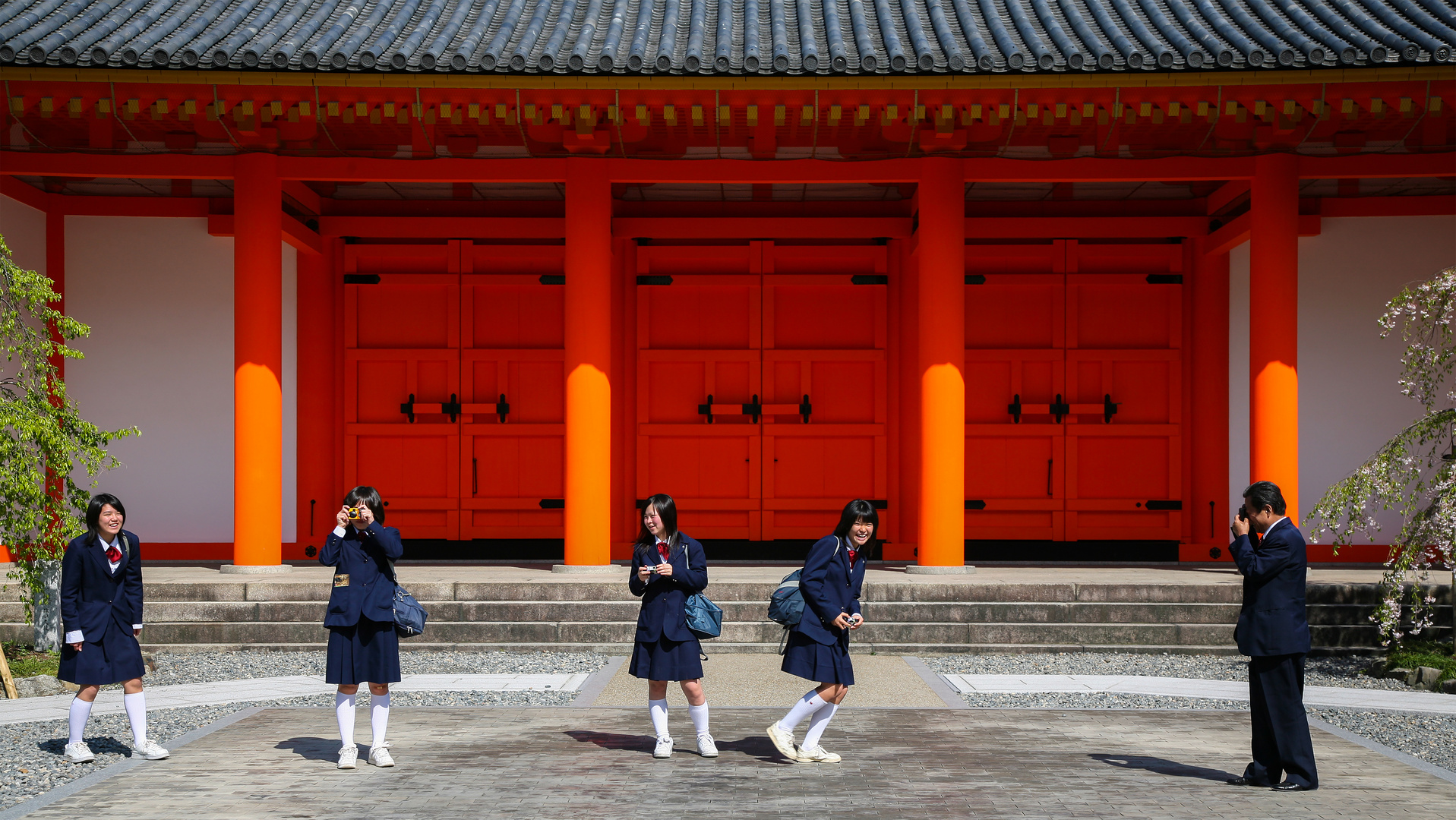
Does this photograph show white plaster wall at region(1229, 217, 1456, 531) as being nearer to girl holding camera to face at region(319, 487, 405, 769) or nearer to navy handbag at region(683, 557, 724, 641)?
navy handbag at region(683, 557, 724, 641)

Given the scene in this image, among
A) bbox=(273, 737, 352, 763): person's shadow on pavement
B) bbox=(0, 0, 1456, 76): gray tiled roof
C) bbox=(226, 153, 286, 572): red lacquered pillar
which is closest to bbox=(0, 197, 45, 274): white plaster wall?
bbox=(0, 0, 1456, 76): gray tiled roof

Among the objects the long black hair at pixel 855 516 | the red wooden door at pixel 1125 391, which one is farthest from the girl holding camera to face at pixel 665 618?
the red wooden door at pixel 1125 391

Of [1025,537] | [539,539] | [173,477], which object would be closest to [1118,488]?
[1025,537]

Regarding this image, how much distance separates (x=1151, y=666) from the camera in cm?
886

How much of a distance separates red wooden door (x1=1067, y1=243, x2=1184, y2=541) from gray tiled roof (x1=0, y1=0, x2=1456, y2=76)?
2.95 metres

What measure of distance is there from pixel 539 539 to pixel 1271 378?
762 cm

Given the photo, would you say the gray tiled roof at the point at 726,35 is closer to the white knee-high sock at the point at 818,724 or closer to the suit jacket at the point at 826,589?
the suit jacket at the point at 826,589

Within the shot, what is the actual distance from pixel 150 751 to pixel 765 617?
494 centimetres

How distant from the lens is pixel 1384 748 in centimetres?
612

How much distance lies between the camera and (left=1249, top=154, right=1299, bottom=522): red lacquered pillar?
33.9 ft

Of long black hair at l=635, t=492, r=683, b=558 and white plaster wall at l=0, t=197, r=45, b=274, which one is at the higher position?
white plaster wall at l=0, t=197, r=45, b=274

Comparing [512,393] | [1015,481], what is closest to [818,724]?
[1015,481]

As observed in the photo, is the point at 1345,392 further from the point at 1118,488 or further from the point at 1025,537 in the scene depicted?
the point at 1025,537

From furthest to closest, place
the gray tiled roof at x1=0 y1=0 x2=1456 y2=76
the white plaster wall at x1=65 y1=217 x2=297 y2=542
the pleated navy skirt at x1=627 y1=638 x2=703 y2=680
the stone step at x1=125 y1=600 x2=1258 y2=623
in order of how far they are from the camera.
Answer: the white plaster wall at x1=65 y1=217 x2=297 y2=542 → the stone step at x1=125 y1=600 x2=1258 y2=623 → the gray tiled roof at x1=0 y1=0 x2=1456 y2=76 → the pleated navy skirt at x1=627 y1=638 x2=703 y2=680
